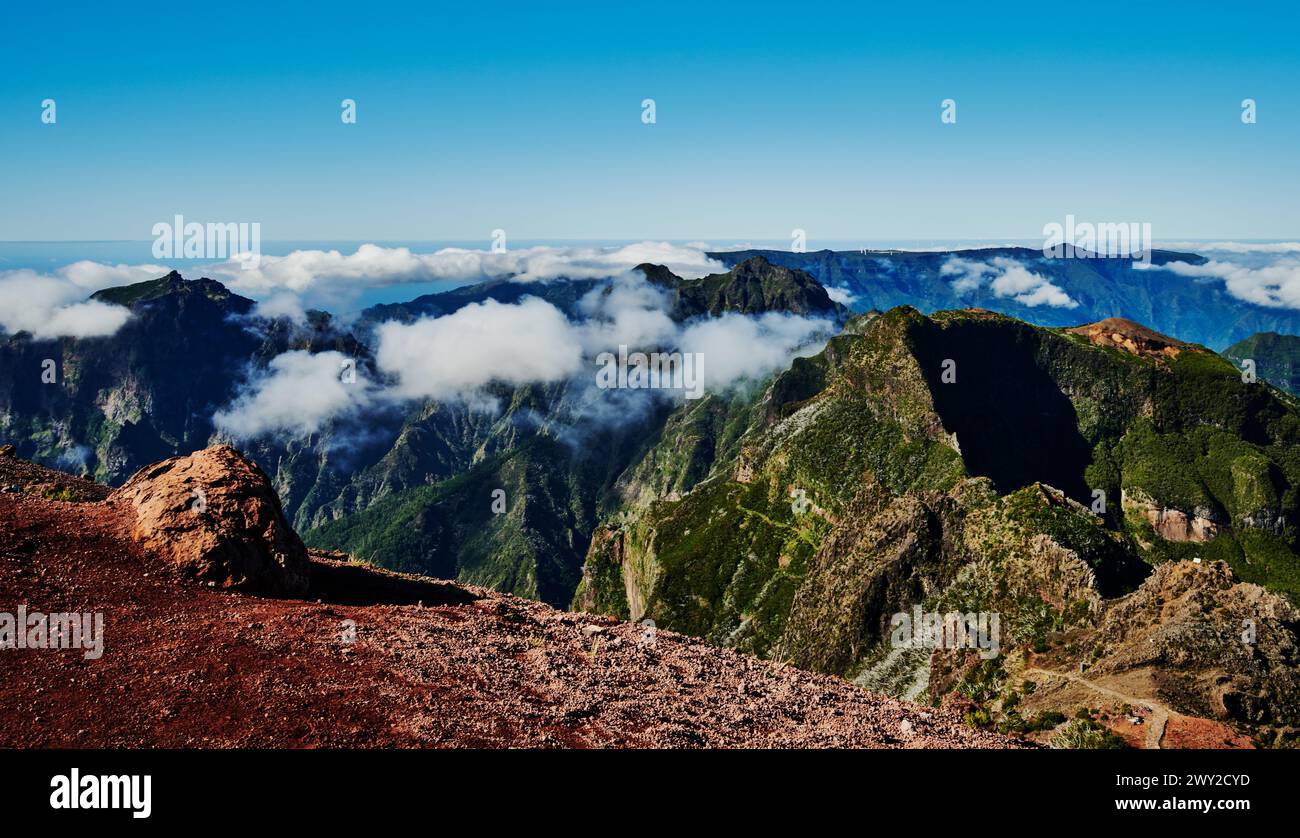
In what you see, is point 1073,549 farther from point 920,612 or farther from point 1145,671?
point 1145,671

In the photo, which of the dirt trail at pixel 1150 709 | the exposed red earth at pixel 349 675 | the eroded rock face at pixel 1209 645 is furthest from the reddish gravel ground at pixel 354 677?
the eroded rock face at pixel 1209 645

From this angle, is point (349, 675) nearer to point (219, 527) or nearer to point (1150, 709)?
point (219, 527)

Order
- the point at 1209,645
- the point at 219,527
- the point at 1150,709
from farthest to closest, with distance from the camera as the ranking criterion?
the point at 1209,645
the point at 1150,709
the point at 219,527

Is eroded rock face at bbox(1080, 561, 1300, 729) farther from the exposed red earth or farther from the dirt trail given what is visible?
the exposed red earth

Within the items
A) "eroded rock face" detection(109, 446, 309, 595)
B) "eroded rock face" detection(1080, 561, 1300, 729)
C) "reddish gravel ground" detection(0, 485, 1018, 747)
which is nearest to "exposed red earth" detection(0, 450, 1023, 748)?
"reddish gravel ground" detection(0, 485, 1018, 747)

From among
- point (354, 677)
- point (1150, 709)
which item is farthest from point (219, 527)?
point (1150, 709)
